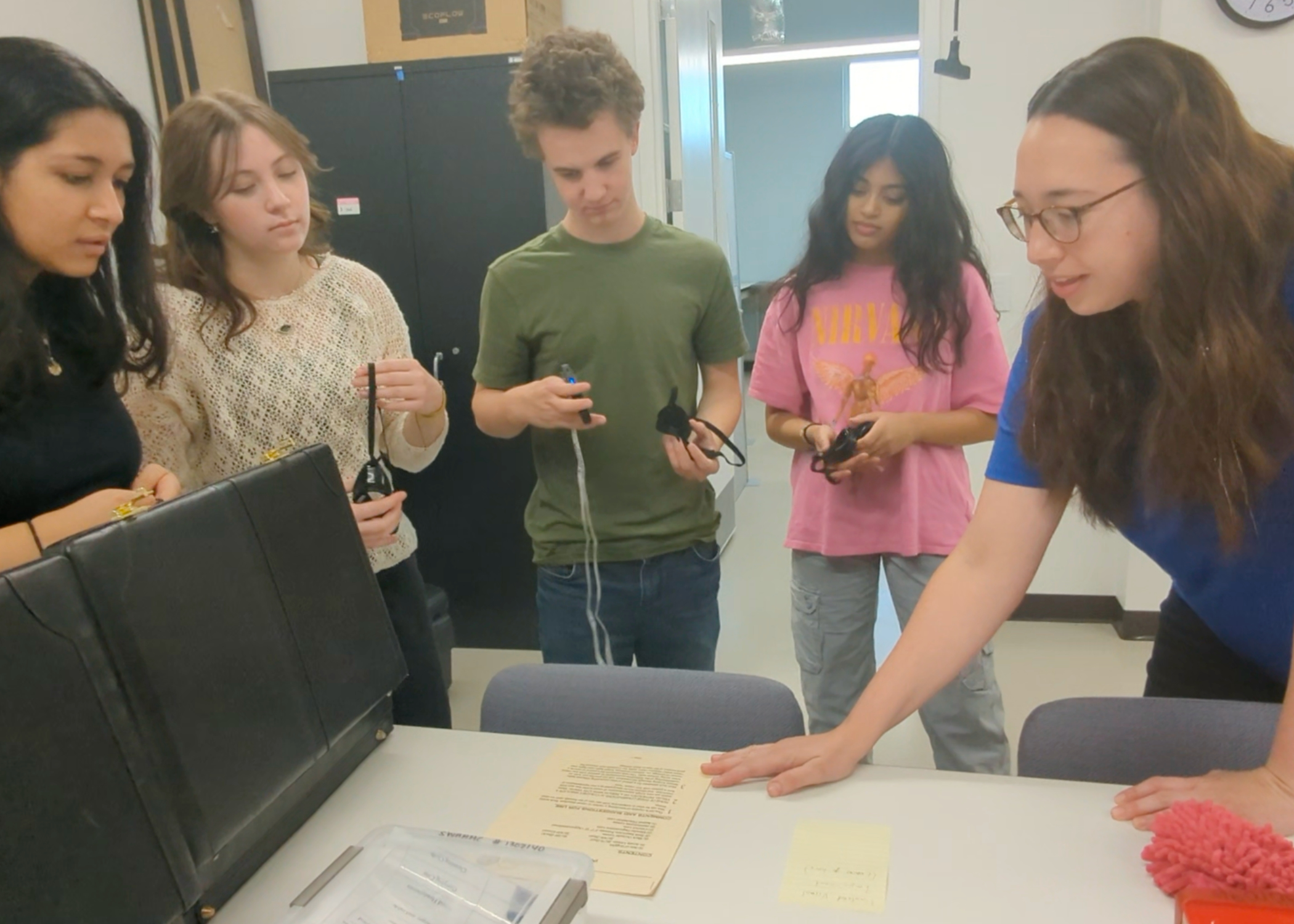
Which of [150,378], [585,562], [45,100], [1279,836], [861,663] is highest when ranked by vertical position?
[45,100]

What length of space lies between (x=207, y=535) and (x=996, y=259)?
8.78 feet

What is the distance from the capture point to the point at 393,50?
2785 millimetres

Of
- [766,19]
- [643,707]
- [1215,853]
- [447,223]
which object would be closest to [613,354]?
[643,707]

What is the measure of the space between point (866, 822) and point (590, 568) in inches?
30.4

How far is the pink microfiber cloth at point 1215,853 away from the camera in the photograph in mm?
719

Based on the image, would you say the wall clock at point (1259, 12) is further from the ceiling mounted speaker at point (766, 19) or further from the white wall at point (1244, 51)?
the ceiling mounted speaker at point (766, 19)

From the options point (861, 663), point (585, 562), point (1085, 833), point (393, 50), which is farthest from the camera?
point (393, 50)

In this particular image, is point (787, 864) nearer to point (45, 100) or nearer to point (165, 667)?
point (165, 667)

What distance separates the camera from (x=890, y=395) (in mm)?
1636

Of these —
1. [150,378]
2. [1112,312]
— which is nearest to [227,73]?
[150,378]

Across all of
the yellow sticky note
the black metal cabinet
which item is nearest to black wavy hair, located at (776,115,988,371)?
the yellow sticky note

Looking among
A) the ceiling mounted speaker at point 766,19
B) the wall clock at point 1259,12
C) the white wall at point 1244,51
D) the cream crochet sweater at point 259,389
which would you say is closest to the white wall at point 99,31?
the cream crochet sweater at point 259,389

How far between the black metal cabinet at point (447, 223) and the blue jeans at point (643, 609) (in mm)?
1229

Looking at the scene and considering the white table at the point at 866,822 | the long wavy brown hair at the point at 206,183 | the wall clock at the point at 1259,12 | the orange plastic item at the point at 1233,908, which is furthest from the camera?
the wall clock at the point at 1259,12
